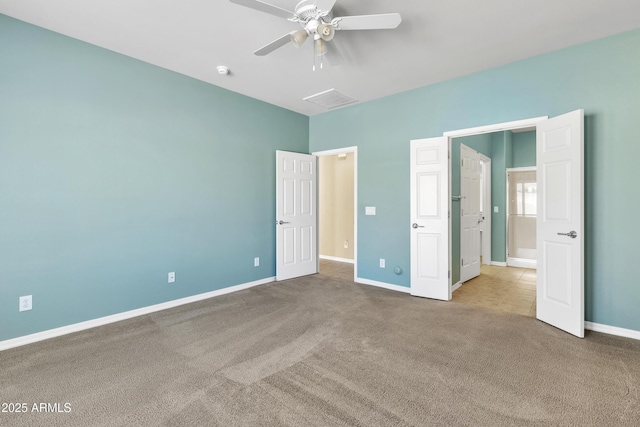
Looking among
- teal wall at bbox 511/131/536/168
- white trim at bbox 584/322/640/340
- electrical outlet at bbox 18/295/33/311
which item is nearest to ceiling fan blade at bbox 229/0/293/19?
electrical outlet at bbox 18/295/33/311

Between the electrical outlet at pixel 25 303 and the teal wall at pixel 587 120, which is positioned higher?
the teal wall at pixel 587 120

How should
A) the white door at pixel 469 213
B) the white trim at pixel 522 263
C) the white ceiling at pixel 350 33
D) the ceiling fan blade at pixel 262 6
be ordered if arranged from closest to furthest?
1. the ceiling fan blade at pixel 262 6
2. the white ceiling at pixel 350 33
3. the white door at pixel 469 213
4. the white trim at pixel 522 263

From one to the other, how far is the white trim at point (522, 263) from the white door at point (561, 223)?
3.18 metres

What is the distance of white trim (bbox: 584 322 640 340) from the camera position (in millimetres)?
2670

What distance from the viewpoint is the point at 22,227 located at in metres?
2.57

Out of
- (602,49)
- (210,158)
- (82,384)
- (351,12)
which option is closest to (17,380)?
(82,384)

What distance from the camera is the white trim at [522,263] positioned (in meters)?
5.72

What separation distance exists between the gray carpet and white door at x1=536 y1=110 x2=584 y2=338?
25 cm

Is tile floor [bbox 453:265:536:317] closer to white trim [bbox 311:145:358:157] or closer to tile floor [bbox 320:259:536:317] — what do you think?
tile floor [bbox 320:259:536:317]

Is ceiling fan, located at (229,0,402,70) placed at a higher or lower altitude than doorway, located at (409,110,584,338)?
higher

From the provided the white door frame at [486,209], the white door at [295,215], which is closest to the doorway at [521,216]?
the white door frame at [486,209]

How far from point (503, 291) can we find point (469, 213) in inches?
50.1

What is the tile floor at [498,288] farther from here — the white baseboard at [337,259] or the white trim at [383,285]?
the white baseboard at [337,259]

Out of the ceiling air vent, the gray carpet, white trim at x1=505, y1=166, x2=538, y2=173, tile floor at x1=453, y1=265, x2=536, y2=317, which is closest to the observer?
the gray carpet
